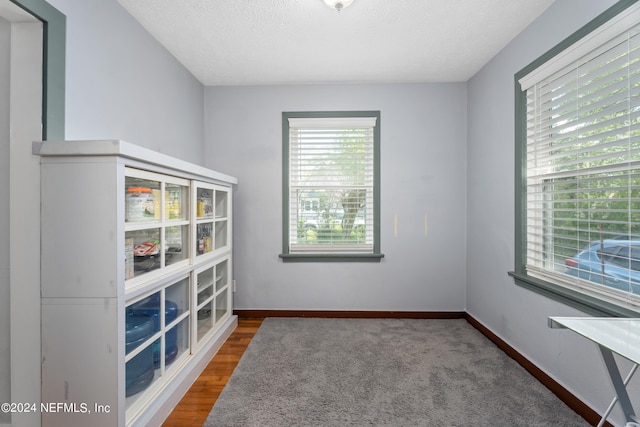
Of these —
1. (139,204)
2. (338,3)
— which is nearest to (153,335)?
(139,204)

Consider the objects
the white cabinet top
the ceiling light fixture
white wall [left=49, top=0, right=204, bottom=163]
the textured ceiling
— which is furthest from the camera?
the textured ceiling

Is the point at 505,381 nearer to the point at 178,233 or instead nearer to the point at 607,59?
the point at 607,59

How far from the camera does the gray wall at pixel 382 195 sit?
11.0ft

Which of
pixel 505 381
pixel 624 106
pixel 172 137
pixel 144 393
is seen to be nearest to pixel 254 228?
pixel 172 137

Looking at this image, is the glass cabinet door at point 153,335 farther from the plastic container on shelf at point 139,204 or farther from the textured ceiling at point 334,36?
the textured ceiling at point 334,36

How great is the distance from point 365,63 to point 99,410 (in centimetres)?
318

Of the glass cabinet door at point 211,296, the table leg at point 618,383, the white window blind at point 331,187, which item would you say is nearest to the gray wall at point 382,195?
the white window blind at point 331,187

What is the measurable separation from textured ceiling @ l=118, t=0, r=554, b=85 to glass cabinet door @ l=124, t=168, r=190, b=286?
4.16ft

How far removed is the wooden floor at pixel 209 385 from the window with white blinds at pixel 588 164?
96.6 inches

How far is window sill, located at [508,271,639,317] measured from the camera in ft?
5.26

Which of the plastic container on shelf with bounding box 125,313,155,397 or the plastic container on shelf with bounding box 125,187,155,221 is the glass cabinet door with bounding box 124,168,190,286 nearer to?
the plastic container on shelf with bounding box 125,187,155,221

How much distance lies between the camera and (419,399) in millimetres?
1941

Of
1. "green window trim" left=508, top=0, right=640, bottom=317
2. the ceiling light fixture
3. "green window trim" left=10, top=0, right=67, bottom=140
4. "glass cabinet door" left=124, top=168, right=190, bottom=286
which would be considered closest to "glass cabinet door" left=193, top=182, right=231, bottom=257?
"glass cabinet door" left=124, top=168, right=190, bottom=286

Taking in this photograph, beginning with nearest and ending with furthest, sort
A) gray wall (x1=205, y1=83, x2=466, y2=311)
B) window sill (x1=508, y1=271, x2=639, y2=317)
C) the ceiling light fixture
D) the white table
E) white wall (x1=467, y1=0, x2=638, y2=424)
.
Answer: the white table < window sill (x1=508, y1=271, x2=639, y2=317) < white wall (x1=467, y1=0, x2=638, y2=424) < the ceiling light fixture < gray wall (x1=205, y1=83, x2=466, y2=311)
